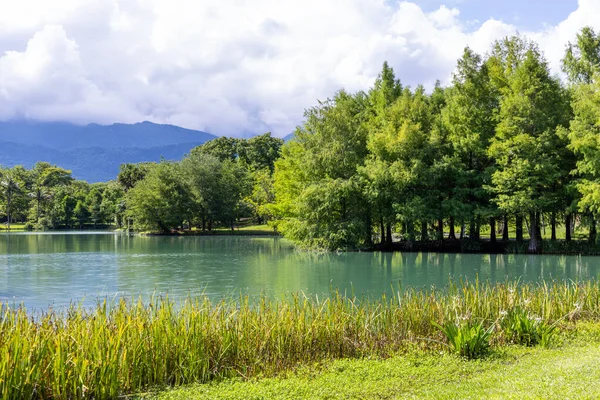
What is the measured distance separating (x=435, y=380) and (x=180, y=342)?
10.5 ft

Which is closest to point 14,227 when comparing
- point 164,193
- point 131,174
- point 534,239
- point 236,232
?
point 131,174

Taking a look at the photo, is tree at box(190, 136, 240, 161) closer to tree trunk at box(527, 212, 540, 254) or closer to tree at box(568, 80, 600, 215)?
tree trunk at box(527, 212, 540, 254)

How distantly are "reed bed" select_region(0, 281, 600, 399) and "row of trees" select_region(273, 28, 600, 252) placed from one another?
21767mm

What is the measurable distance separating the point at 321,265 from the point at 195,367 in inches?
780

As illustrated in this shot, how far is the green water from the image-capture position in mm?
17406

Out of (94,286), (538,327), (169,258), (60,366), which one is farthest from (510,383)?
(169,258)

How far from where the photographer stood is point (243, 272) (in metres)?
23.1

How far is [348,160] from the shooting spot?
34000 millimetres

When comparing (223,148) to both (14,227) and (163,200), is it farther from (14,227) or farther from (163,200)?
(14,227)

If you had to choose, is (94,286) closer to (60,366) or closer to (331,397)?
(60,366)

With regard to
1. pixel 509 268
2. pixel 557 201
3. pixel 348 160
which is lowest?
pixel 509 268

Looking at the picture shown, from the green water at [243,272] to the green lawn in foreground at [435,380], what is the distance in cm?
727

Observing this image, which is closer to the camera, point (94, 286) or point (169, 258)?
point (94, 286)

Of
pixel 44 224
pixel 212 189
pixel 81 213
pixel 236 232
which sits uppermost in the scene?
pixel 212 189
